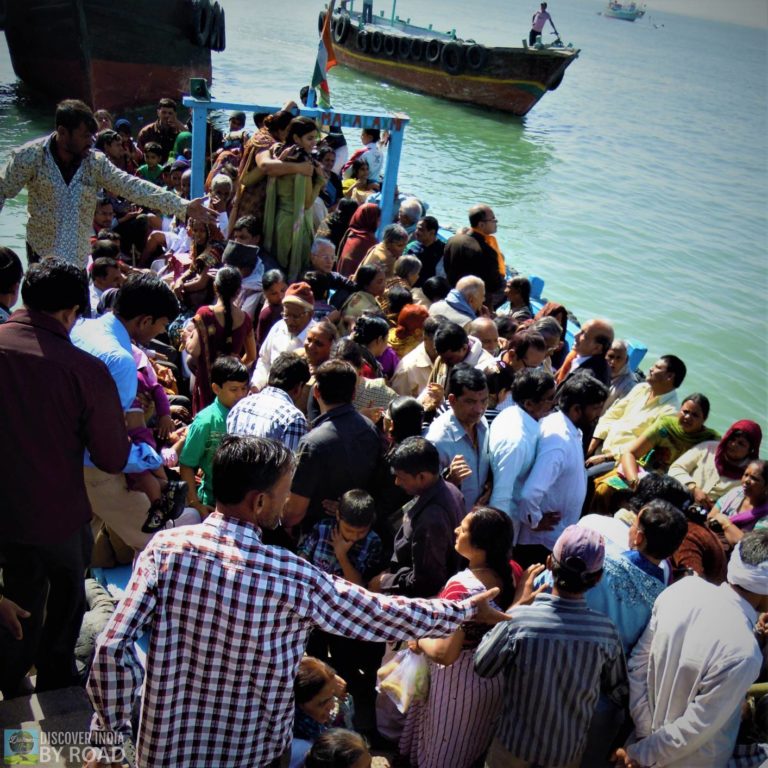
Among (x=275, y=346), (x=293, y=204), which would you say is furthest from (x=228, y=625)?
(x=293, y=204)

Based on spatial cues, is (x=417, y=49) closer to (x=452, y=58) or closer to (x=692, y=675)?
(x=452, y=58)

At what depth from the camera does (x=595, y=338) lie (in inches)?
198

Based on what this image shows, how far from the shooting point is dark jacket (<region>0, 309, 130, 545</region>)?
230cm

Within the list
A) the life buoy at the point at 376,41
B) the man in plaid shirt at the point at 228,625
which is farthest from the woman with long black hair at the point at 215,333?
the life buoy at the point at 376,41

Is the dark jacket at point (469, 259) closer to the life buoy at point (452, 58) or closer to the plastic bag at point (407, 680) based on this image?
the plastic bag at point (407, 680)

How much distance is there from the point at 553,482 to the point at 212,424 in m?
1.64

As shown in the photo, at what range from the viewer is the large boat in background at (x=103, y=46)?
16.2 metres

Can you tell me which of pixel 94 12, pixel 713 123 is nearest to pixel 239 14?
pixel 713 123

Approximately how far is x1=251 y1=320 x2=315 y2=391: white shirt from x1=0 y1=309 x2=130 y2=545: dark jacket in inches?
76.1

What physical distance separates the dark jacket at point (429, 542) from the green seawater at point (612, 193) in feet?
27.8

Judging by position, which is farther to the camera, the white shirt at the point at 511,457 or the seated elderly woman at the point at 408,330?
the seated elderly woman at the point at 408,330

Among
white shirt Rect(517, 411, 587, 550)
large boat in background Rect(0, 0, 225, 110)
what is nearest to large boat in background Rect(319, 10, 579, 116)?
large boat in background Rect(0, 0, 225, 110)

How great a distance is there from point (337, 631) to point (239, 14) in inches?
2592

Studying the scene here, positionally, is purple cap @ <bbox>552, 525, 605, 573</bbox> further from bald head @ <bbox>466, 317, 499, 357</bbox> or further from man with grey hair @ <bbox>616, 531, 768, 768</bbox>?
bald head @ <bbox>466, 317, 499, 357</bbox>
